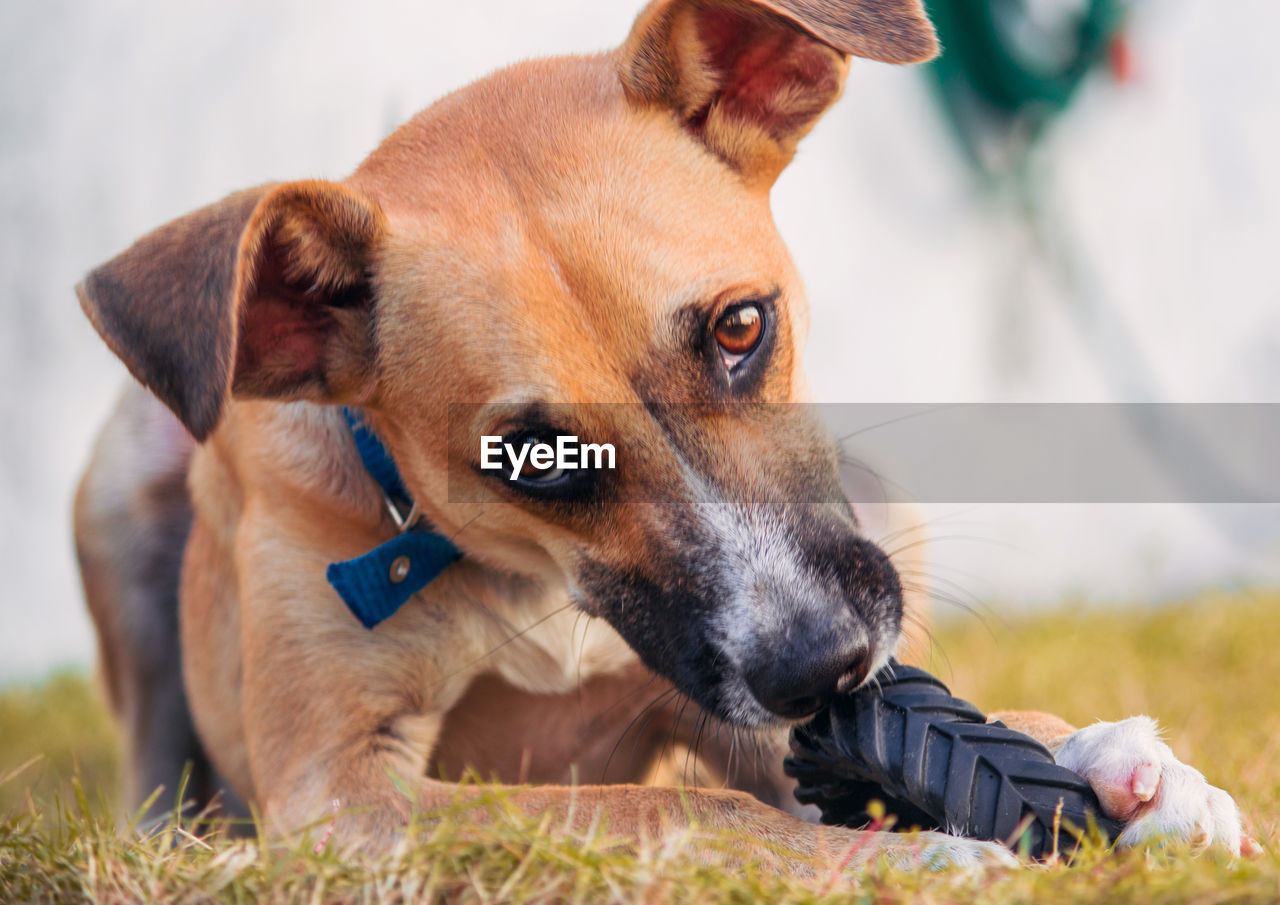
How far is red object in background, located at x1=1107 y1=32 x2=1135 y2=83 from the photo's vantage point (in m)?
7.90

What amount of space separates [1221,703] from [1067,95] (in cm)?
478

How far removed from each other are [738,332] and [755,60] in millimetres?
826

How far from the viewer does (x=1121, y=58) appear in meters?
7.95

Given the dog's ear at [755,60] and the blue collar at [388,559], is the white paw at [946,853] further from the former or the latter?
the dog's ear at [755,60]

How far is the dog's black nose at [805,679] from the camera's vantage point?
228 cm

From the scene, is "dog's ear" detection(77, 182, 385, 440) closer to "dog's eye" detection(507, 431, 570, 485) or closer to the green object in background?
"dog's eye" detection(507, 431, 570, 485)

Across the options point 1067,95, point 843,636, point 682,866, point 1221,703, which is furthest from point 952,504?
point 1067,95

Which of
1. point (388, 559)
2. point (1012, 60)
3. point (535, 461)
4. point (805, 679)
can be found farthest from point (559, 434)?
point (1012, 60)

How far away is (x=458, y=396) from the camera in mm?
2650

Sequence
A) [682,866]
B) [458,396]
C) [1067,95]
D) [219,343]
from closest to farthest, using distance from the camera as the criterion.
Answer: [682,866] → [219,343] → [458,396] → [1067,95]

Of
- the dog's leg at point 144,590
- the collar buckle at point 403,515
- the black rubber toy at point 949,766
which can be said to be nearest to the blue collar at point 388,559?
the collar buckle at point 403,515

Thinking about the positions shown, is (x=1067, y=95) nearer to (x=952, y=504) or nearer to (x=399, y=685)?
(x=952, y=504)

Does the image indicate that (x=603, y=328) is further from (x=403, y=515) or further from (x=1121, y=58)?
(x=1121, y=58)

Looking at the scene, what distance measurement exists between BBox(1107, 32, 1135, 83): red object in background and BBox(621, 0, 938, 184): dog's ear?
5.70 m
